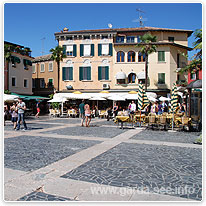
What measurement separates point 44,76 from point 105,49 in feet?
44.5

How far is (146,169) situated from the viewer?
188 inches

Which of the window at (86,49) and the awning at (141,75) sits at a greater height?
the window at (86,49)

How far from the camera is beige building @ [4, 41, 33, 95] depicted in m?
32.1

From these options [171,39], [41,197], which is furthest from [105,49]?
[41,197]

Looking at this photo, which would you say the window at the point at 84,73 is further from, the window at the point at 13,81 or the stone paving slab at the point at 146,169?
the stone paving slab at the point at 146,169

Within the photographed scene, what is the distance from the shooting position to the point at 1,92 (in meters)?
4.29

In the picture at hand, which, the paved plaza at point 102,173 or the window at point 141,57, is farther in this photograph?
the window at point 141,57

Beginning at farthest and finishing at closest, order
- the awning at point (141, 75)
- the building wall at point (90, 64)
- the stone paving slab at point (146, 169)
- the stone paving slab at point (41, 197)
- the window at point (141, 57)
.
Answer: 1. the building wall at point (90, 64)
2. the window at point (141, 57)
3. the awning at point (141, 75)
4. the stone paving slab at point (146, 169)
5. the stone paving slab at point (41, 197)

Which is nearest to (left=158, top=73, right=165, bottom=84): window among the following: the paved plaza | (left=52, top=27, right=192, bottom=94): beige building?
(left=52, top=27, right=192, bottom=94): beige building

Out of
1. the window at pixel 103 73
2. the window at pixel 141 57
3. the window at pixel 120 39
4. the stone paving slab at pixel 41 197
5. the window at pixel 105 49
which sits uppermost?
the window at pixel 120 39

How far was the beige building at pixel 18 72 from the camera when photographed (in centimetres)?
3212

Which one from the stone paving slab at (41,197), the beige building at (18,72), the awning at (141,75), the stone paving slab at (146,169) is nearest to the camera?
the stone paving slab at (41,197)

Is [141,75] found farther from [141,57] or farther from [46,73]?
[46,73]

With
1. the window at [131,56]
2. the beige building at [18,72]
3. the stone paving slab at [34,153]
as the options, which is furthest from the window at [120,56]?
the stone paving slab at [34,153]
